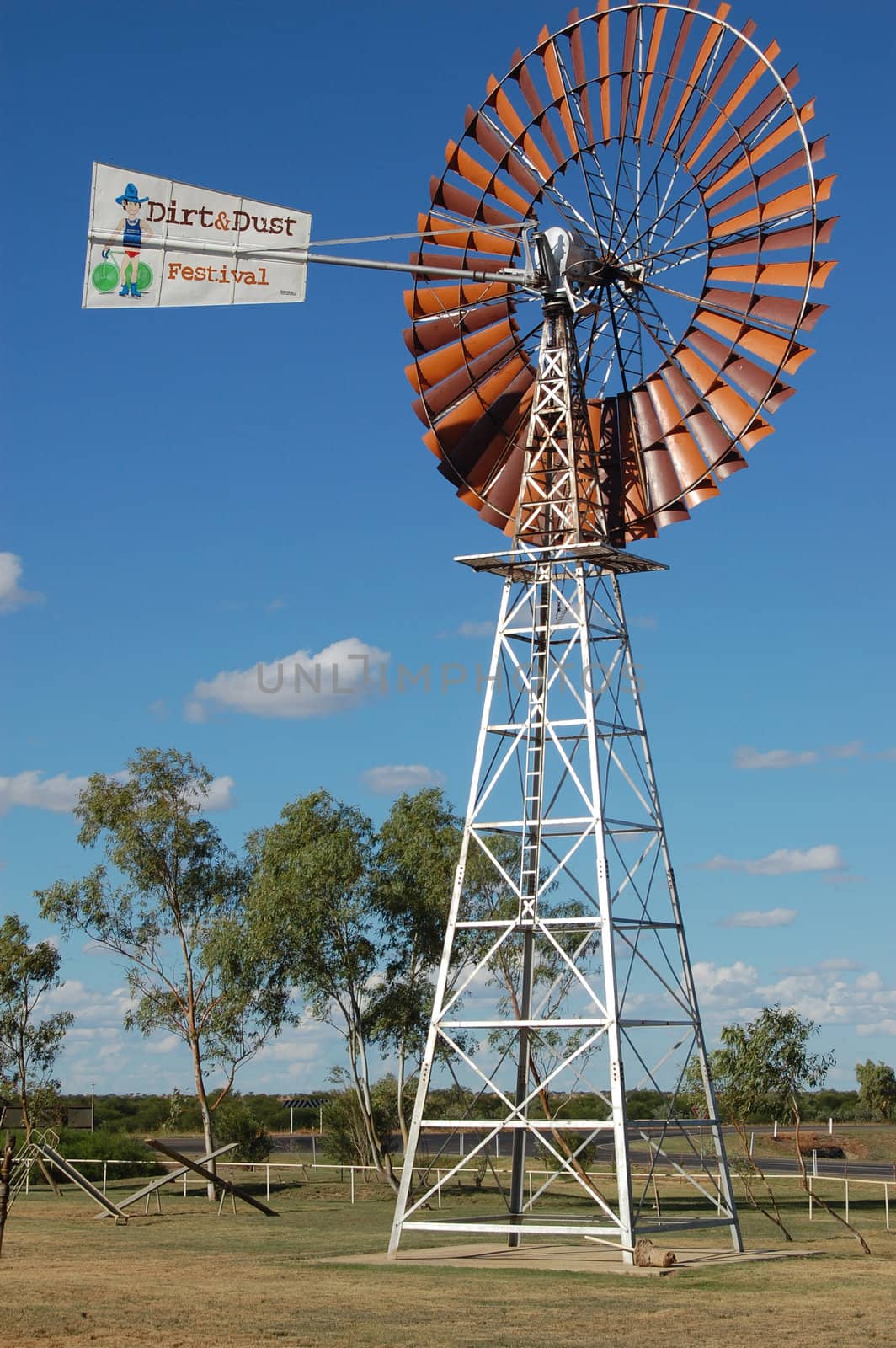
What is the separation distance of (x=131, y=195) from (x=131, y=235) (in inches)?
20.8

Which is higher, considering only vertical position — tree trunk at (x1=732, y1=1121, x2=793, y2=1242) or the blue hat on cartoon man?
the blue hat on cartoon man

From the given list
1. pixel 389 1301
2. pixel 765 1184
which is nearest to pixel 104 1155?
pixel 765 1184

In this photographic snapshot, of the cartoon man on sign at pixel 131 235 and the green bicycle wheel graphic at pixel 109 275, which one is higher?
the cartoon man on sign at pixel 131 235

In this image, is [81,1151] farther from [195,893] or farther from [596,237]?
[596,237]

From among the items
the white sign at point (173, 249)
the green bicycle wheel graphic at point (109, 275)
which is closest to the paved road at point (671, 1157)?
the white sign at point (173, 249)

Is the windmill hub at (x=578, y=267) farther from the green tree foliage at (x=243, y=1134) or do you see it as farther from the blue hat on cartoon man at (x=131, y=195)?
the green tree foliage at (x=243, y=1134)

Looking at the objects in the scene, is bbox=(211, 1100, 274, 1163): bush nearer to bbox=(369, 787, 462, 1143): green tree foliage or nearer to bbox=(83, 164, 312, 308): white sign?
bbox=(369, 787, 462, 1143): green tree foliage

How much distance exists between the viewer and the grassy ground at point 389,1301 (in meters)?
16.0

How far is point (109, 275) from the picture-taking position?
21359 millimetres

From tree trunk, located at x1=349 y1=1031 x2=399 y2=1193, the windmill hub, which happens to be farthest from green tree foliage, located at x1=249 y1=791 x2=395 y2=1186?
the windmill hub

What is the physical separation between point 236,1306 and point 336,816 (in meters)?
26.3

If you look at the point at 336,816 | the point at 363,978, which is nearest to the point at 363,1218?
the point at 363,978

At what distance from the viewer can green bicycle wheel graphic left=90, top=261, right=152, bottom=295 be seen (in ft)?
69.9

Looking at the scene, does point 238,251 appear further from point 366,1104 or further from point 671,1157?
point 671,1157
